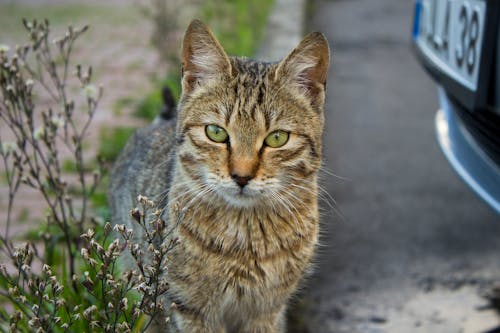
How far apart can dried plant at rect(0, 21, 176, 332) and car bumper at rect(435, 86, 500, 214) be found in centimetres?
143

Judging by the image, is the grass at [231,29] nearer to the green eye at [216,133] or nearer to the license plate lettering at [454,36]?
the license plate lettering at [454,36]

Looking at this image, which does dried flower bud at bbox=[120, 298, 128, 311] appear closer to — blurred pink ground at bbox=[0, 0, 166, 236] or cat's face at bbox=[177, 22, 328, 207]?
cat's face at bbox=[177, 22, 328, 207]

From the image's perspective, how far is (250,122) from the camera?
267 cm

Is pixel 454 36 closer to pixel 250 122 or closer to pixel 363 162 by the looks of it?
pixel 250 122

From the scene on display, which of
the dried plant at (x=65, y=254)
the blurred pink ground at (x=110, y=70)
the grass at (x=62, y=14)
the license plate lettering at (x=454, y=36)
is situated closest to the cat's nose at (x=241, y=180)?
the dried plant at (x=65, y=254)

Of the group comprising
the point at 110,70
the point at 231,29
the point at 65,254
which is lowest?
the point at 65,254

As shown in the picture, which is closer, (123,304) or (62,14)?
(123,304)

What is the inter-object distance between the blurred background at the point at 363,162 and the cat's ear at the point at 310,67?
41 cm

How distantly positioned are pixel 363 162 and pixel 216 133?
299 cm

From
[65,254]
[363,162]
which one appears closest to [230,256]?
[65,254]

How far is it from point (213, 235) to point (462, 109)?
149cm

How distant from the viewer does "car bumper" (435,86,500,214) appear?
10.5ft

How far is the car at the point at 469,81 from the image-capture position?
3113 mm

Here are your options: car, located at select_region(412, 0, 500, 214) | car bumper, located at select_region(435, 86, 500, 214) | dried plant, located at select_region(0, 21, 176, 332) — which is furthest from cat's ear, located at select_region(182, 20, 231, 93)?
car bumper, located at select_region(435, 86, 500, 214)
